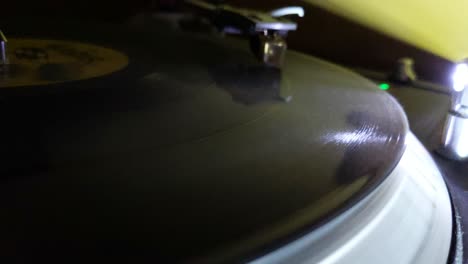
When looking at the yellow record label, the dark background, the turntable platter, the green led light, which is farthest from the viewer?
the dark background

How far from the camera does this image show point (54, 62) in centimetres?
59

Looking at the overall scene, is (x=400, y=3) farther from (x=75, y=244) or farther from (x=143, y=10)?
(x=75, y=244)

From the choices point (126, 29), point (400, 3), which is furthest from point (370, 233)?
point (400, 3)

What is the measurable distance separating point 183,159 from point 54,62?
0.33 metres

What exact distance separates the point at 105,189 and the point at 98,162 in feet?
0.13

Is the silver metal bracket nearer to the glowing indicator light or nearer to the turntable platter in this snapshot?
the turntable platter

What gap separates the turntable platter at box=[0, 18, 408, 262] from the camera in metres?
0.25

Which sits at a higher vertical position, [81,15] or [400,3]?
[400,3]

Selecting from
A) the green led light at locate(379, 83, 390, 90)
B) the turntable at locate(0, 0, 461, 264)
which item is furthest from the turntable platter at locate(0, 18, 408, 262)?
the green led light at locate(379, 83, 390, 90)

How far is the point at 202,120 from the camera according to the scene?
41 centimetres

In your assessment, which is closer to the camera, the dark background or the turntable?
the turntable

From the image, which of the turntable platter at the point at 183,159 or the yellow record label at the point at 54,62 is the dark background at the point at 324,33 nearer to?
the yellow record label at the point at 54,62

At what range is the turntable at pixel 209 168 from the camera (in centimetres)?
25

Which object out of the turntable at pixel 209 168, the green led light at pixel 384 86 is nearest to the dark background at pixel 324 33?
the green led light at pixel 384 86
